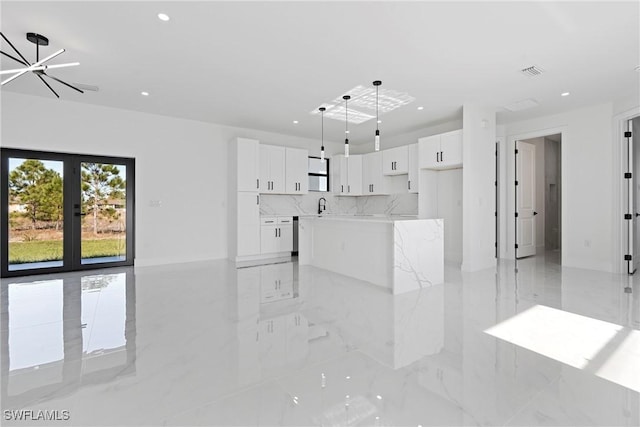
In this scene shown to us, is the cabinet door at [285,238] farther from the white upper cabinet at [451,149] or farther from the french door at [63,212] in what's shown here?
the white upper cabinet at [451,149]

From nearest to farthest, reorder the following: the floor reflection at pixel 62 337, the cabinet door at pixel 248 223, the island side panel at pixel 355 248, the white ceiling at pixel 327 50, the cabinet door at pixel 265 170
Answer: the floor reflection at pixel 62 337
the white ceiling at pixel 327 50
the island side panel at pixel 355 248
the cabinet door at pixel 248 223
the cabinet door at pixel 265 170

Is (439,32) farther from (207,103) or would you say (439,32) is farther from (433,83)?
(207,103)

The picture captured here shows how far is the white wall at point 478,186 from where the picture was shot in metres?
5.14

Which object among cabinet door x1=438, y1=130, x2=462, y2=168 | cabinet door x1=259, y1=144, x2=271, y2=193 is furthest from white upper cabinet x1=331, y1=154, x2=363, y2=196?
cabinet door x1=438, y1=130, x2=462, y2=168

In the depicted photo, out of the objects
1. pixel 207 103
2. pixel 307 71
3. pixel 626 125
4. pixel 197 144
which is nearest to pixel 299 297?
pixel 307 71

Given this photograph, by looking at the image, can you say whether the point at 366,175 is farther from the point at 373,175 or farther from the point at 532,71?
the point at 532,71

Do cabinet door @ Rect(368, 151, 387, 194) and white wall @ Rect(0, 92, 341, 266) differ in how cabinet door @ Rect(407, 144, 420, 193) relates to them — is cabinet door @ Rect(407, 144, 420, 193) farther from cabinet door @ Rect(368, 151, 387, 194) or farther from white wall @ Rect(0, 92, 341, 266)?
white wall @ Rect(0, 92, 341, 266)

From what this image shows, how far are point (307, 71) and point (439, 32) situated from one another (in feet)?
5.18

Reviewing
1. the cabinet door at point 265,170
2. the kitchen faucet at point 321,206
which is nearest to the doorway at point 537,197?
the kitchen faucet at point 321,206

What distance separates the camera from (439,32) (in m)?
3.05

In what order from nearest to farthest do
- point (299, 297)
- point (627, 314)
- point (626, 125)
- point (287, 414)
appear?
1. point (287, 414)
2. point (627, 314)
3. point (299, 297)
4. point (626, 125)

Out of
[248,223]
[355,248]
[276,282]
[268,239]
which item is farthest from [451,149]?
[248,223]

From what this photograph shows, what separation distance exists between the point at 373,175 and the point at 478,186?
8.54 ft

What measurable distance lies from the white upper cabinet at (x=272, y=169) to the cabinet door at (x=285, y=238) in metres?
0.80
